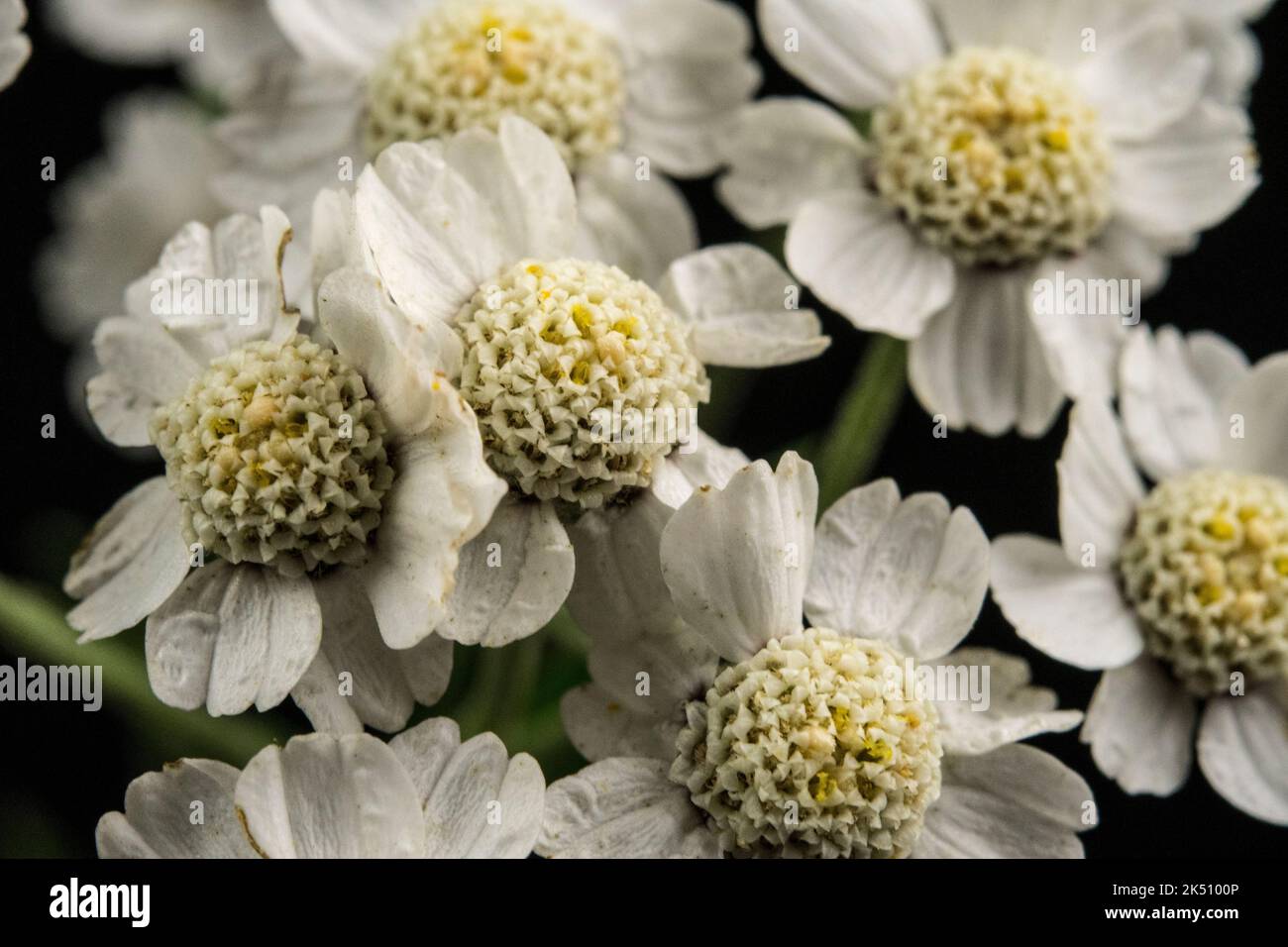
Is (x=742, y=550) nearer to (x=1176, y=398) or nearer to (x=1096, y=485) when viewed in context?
(x=1096, y=485)

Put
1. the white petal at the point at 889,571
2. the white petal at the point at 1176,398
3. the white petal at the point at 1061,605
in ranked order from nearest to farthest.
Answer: the white petal at the point at 889,571 < the white petal at the point at 1061,605 < the white petal at the point at 1176,398

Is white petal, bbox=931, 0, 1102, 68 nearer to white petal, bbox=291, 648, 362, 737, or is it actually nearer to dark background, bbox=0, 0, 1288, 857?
dark background, bbox=0, 0, 1288, 857

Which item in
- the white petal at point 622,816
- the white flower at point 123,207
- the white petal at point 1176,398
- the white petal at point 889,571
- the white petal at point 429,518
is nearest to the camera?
the white petal at point 429,518

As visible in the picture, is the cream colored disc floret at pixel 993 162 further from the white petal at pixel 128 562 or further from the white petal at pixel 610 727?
the white petal at pixel 128 562

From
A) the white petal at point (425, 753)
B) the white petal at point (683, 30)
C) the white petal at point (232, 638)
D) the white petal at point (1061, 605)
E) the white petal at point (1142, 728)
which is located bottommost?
the white petal at point (1142, 728)

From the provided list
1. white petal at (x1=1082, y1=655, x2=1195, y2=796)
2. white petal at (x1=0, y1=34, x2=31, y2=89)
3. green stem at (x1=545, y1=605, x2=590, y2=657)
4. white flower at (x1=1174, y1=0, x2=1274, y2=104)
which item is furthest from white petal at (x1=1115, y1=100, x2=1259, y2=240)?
white petal at (x1=0, y1=34, x2=31, y2=89)

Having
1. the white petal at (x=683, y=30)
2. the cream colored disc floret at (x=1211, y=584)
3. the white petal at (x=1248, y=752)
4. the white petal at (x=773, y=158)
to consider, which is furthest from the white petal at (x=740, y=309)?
the white petal at (x=1248, y=752)

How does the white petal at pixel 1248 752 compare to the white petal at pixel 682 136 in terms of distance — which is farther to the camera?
the white petal at pixel 682 136
